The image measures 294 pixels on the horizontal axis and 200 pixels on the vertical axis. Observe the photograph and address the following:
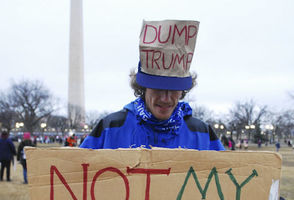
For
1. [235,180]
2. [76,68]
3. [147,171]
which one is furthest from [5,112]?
[235,180]

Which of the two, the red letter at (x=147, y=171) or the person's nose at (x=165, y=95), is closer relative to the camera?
the red letter at (x=147, y=171)

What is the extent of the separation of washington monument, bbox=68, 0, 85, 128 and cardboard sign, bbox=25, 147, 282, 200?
5170cm

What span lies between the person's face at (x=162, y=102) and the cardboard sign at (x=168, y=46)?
140mm

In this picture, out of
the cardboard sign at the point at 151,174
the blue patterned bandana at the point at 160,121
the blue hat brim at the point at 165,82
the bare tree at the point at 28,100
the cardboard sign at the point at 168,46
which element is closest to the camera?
the cardboard sign at the point at 151,174

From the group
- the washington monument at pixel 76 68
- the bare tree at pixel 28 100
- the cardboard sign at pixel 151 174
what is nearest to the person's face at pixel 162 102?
the cardboard sign at pixel 151 174

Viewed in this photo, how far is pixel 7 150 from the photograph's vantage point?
8.91 m

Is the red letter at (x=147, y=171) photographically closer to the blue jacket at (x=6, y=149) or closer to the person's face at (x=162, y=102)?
the person's face at (x=162, y=102)

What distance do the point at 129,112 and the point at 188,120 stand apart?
41 centimetres

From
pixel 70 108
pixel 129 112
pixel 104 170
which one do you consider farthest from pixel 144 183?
pixel 70 108

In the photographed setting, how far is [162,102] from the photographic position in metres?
1.94

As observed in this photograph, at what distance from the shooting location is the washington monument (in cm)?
5338

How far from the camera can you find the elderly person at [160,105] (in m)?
1.73

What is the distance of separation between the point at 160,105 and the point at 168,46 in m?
0.40

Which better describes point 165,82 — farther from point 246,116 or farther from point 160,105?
point 246,116
